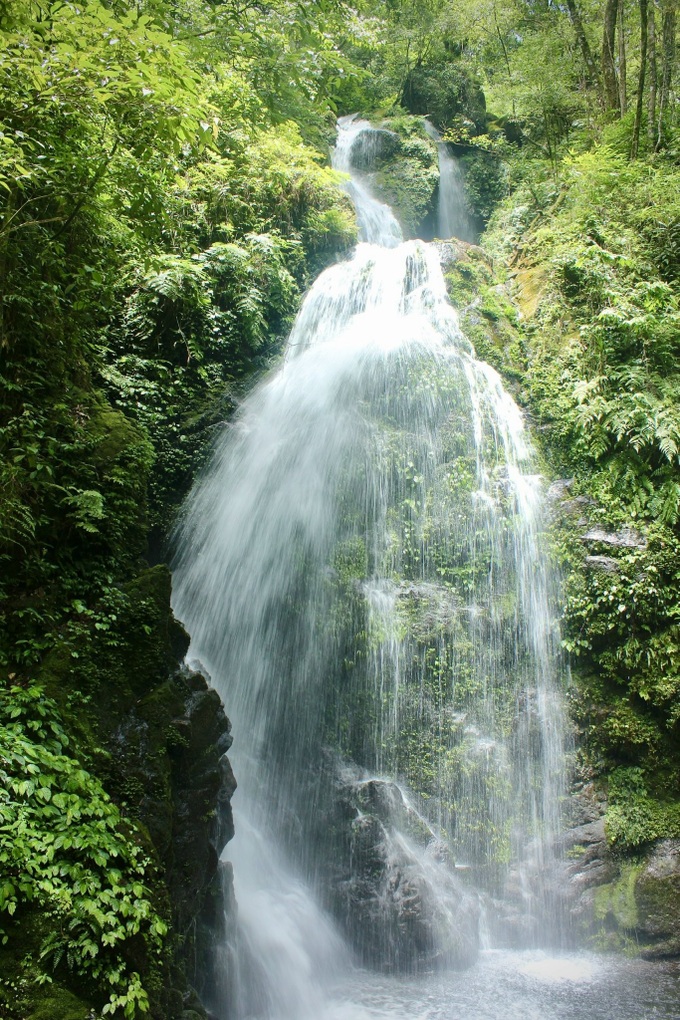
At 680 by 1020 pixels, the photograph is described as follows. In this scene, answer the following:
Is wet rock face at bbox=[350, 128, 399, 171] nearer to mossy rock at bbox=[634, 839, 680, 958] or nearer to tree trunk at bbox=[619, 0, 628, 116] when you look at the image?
tree trunk at bbox=[619, 0, 628, 116]

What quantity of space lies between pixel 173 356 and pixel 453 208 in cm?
1136

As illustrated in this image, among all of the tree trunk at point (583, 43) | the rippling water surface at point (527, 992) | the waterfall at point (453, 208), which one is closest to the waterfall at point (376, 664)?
the rippling water surface at point (527, 992)

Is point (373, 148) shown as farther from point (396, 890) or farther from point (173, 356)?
point (396, 890)

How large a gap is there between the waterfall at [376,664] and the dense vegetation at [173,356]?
0.65 meters

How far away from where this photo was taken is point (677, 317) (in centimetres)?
923

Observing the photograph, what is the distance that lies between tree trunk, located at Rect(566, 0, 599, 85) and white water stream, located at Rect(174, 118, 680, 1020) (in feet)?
33.6

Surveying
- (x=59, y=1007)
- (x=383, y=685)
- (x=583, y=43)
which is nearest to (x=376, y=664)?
(x=383, y=685)

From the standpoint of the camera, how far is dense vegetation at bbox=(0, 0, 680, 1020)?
3689 mm

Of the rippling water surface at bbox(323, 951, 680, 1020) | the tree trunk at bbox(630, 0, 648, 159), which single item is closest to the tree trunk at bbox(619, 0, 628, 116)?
the tree trunk at bbox(630, 0, 648, 159)

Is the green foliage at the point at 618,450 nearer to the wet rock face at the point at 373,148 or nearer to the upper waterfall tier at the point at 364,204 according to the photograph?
the upper waterfall tier at the point at 364,204

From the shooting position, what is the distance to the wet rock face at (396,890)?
6238 millimetres

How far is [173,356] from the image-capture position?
387 inches

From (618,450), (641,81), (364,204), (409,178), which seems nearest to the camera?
(618,450)

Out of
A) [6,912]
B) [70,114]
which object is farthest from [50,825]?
[70,114]
